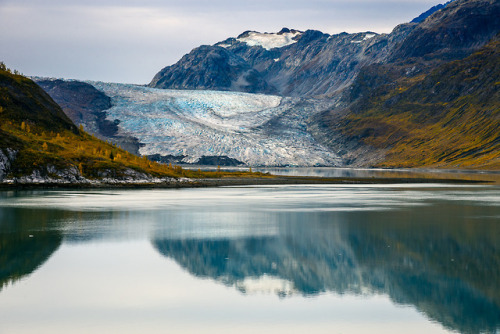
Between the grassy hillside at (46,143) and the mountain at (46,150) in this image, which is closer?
the mountain at (46,150)

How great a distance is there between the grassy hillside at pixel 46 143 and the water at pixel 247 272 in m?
24.7

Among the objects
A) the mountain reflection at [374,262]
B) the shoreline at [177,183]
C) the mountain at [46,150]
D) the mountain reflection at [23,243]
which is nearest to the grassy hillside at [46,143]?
the mountain at [46,150]

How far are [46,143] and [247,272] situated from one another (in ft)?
188

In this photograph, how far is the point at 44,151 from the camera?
244ft

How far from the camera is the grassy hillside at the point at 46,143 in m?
72.2

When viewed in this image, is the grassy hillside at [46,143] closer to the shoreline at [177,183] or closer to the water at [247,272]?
the shoreline at [177,183]

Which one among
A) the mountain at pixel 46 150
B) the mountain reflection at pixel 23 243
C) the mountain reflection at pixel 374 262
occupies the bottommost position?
the mountain reflection at pixel 374 262

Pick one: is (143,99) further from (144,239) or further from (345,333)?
(345,333)

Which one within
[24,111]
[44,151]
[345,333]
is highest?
[24,111]

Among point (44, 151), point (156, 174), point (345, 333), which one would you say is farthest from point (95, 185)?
point (345, 333)

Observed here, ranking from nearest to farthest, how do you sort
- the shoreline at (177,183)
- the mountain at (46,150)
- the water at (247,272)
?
the water at (247,272) < the mountain at (46,150) < the shoreline at (177,183)

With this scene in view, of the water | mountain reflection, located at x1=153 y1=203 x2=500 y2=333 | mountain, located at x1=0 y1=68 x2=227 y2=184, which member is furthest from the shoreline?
mountain reflection, located at x1=153 y1=203 x2=500 y2=333

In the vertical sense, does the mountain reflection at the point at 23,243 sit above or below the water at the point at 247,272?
above

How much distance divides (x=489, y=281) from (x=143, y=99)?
18212 cm
